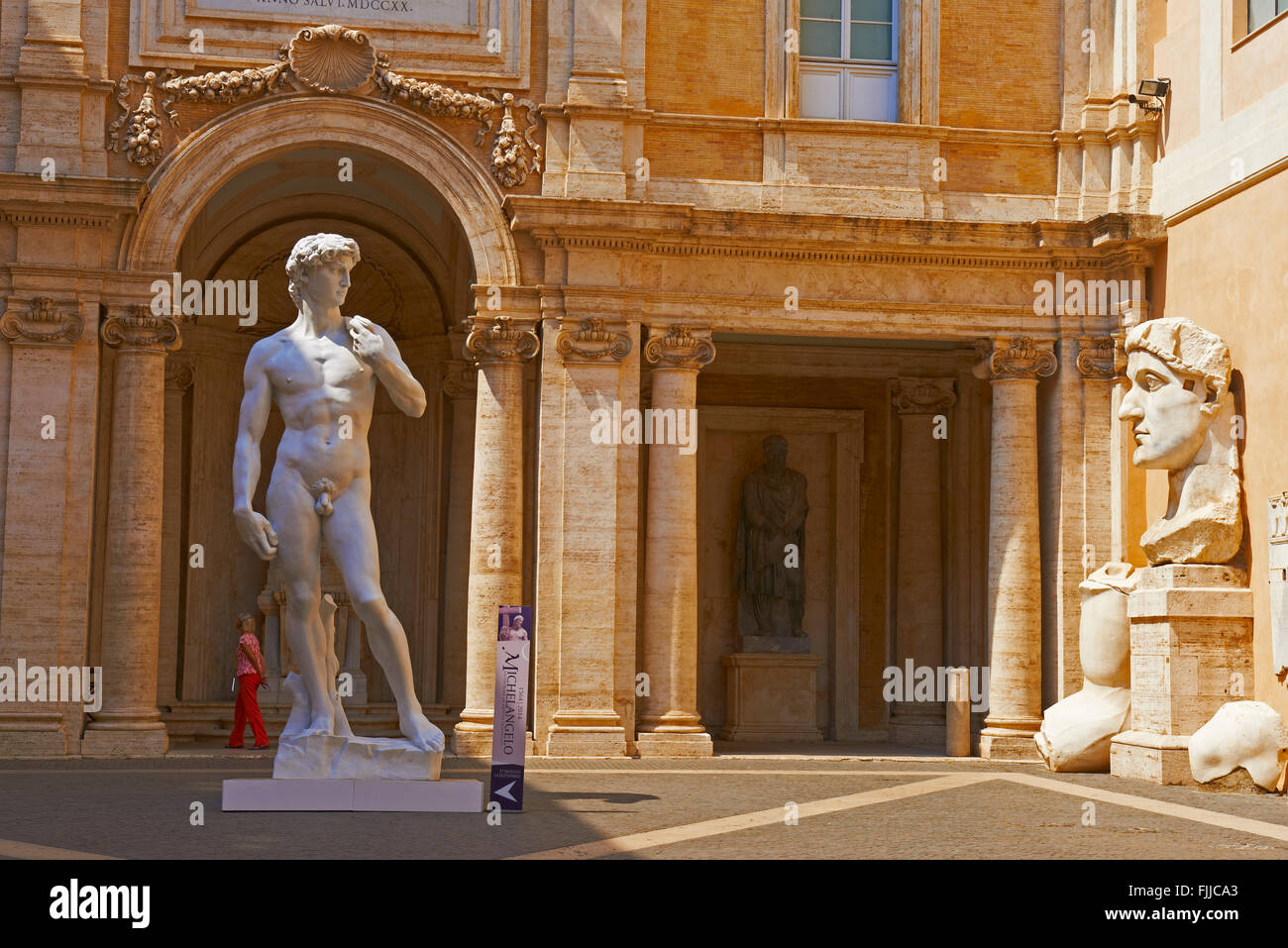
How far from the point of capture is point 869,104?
57.9 ft

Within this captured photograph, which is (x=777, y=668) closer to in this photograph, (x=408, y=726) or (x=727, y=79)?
(x=727, y=79)

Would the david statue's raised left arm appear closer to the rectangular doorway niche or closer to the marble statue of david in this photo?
the marble statue of david

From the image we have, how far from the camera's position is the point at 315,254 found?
10930 millimetres

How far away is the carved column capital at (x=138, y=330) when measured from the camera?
15.9 metres

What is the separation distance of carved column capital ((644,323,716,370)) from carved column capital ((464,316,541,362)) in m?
1.10

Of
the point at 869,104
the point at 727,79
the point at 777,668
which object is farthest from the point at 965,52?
the point at 777,668

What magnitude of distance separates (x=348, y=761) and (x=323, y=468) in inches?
69.4

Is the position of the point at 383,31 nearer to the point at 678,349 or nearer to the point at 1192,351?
the point at 678,349

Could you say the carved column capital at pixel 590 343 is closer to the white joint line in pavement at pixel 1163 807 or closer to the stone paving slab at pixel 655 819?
the stone paving slab at pixel 655 819

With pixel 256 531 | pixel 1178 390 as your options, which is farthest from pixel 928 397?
pixel 256 531

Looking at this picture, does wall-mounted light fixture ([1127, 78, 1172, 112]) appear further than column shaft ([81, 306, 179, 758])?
Yes

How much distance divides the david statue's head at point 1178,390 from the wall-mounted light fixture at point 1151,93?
3182mm

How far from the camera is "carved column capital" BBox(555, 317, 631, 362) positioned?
16312 mm

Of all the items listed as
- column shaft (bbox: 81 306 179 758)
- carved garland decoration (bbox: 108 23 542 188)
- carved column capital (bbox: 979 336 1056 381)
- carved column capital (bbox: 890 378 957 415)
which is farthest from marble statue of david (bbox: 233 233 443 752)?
carved column capital (bbox: 890 378 957 415)
